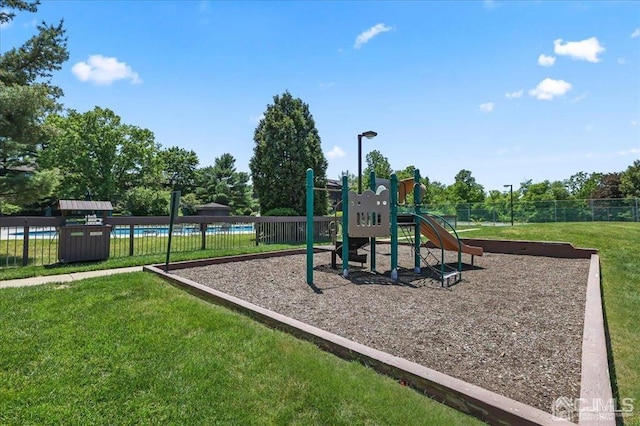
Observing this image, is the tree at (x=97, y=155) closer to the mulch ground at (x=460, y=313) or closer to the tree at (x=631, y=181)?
the mulch ground at (x=460, y=313)

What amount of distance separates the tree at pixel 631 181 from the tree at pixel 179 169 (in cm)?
5863

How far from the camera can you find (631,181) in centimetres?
4397

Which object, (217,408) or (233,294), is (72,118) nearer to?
(233,294)

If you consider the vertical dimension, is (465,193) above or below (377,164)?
below

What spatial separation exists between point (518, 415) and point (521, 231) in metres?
16.3

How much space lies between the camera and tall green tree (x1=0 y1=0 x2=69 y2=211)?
10133 millimetres

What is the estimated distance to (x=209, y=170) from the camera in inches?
1943

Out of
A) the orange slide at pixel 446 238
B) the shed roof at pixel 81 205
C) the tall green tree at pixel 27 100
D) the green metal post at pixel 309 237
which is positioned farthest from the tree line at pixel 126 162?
the orange slide at pixel 446 238

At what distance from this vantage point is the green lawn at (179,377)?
2.50 m

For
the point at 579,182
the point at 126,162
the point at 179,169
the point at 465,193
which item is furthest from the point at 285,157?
the point at 579,182

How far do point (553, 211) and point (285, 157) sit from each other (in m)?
27.1

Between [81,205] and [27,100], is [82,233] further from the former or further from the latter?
[27,100]

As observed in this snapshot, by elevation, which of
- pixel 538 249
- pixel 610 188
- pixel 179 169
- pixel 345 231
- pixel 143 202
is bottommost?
pixel 538 249

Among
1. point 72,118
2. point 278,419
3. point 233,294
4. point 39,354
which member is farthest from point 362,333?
point 72,118
